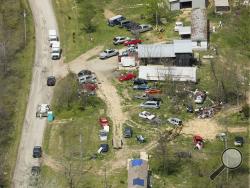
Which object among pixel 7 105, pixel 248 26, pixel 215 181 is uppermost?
pixel 248 26

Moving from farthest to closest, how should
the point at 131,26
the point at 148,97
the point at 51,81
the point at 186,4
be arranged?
the point at 186,4
the point at 131,26
the point at 51,81
the point at 148,97

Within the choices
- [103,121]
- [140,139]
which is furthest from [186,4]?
[140,139]

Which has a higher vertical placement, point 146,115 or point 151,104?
point 151,104

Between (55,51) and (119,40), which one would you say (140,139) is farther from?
(55,51)

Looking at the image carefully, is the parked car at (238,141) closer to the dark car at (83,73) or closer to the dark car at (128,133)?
the dark car at (128,133)

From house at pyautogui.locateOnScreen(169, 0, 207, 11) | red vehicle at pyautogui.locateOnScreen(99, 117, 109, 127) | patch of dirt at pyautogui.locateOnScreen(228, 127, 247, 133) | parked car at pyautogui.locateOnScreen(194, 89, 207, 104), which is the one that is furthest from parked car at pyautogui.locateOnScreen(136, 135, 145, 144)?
house at pyautogui.locateOnScreen(169, 0, 207, 11)

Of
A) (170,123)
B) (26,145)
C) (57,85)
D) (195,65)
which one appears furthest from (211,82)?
(26,145)

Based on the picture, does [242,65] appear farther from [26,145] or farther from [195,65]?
[26,145]
